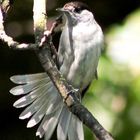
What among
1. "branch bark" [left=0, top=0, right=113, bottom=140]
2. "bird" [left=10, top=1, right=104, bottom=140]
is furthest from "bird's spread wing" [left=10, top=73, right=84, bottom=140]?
"branch bark" [left=0, top=0, right=113, bottom=140]

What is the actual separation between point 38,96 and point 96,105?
1.51ft

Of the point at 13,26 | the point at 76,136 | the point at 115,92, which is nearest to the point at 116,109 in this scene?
the point at 115,92

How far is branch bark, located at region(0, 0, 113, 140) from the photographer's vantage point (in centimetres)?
249

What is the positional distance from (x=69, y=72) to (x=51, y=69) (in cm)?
83

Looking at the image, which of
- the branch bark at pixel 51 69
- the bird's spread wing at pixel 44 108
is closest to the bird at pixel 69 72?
the bird's spread wing at pixel 44 108

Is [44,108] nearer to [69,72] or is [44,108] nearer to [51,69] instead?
[69,72]

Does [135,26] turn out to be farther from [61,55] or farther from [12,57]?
[12,57]

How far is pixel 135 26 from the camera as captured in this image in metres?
3.75

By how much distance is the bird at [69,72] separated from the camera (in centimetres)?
323

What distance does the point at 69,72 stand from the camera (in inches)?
134

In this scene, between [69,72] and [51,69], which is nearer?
[51,69]

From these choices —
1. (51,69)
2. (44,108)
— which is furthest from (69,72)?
(51,69)

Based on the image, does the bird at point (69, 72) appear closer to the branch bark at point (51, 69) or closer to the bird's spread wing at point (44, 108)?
the bird's spread wing at point (44, 108)

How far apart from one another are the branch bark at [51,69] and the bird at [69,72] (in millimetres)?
508
